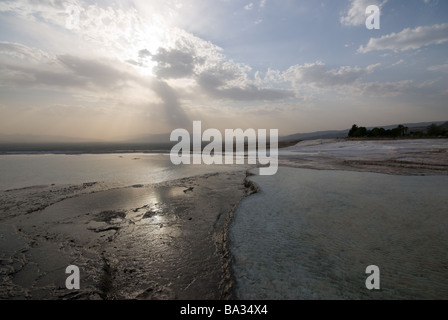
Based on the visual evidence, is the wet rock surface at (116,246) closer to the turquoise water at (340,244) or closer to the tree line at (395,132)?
the turquoise water at (340,244)

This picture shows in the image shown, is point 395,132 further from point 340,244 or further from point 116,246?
point 116,246

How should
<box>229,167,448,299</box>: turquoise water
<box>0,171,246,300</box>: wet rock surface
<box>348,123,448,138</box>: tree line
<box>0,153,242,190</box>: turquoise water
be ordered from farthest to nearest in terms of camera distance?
<box>348,123,448,138</box>: tree line < <box>0,153,242,190</box>: turquoise water < <box>0,171,246,300</box>: wet rock surface < <box>229,167,448,299</box>: turquoise water

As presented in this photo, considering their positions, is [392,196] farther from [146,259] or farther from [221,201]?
[146,259]

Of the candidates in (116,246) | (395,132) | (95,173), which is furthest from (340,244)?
(395,132)

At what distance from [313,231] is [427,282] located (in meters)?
1.88

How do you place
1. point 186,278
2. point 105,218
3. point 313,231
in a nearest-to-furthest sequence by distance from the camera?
point 186,278 → point 313,231 → point 105,218

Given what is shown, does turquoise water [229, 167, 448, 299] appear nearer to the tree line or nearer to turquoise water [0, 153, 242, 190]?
turquoise water [0, 153, 242, 190]

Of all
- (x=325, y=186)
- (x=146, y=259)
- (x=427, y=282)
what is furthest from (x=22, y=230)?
(x=325, y=186)

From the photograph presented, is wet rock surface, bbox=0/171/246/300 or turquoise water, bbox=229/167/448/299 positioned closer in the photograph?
turquoise water, bbox=229/167/448/299

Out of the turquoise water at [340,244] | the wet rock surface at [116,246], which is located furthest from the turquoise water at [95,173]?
the turquoise water at [340,244]

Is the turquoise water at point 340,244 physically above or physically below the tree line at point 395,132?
below

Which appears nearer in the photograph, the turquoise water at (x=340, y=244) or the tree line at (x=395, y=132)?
the turquoise water at (x=340, y=244)

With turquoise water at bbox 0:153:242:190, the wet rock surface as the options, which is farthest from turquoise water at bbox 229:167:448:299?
turquoise water at bbox 0:153:242:190

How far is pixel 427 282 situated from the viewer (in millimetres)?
2938
